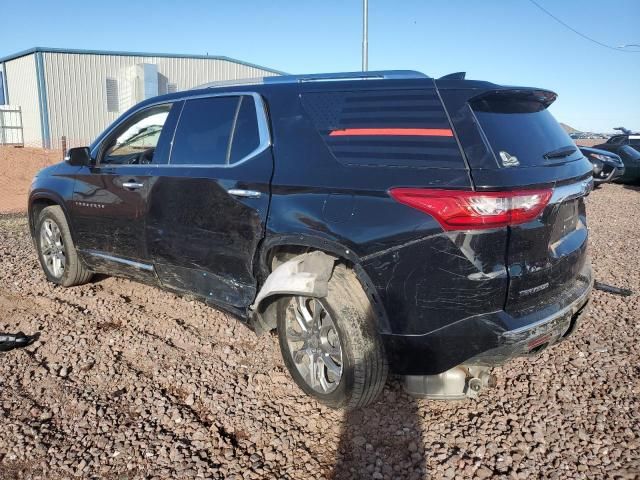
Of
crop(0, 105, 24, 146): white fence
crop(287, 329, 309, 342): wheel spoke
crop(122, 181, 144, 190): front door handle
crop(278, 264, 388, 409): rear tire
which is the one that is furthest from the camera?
crop(0, 105, 24, 146): white fence

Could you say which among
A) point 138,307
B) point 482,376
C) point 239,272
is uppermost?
point 239,272

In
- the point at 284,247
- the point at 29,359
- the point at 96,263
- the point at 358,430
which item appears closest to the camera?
the point at 358,430

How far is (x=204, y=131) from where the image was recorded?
3.68 metres

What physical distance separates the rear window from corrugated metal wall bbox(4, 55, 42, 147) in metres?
25.1

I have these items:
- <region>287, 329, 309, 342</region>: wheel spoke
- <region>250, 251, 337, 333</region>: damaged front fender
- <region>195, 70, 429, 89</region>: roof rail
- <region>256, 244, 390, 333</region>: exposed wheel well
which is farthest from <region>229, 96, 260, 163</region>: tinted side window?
<region>287, 329, 309, 342</region>: wheel spoke

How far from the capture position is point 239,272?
3.35 metres

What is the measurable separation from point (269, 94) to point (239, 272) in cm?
113

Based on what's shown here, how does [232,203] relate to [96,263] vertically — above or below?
above

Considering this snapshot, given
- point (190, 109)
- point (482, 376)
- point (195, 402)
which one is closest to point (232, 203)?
point (190, 109)

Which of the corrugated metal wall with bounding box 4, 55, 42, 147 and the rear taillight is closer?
the rear taillight

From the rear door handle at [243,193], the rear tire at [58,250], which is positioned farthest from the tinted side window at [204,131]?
the rear tire at [58,250]

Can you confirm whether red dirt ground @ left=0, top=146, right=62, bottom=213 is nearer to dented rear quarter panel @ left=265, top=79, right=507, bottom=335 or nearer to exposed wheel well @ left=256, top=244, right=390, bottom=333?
exposed wheel well @ left=256, top=244, right=390, bottom=333

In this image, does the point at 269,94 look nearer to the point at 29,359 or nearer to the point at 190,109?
the point at 190,109

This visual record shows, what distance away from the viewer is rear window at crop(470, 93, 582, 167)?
2580mm
